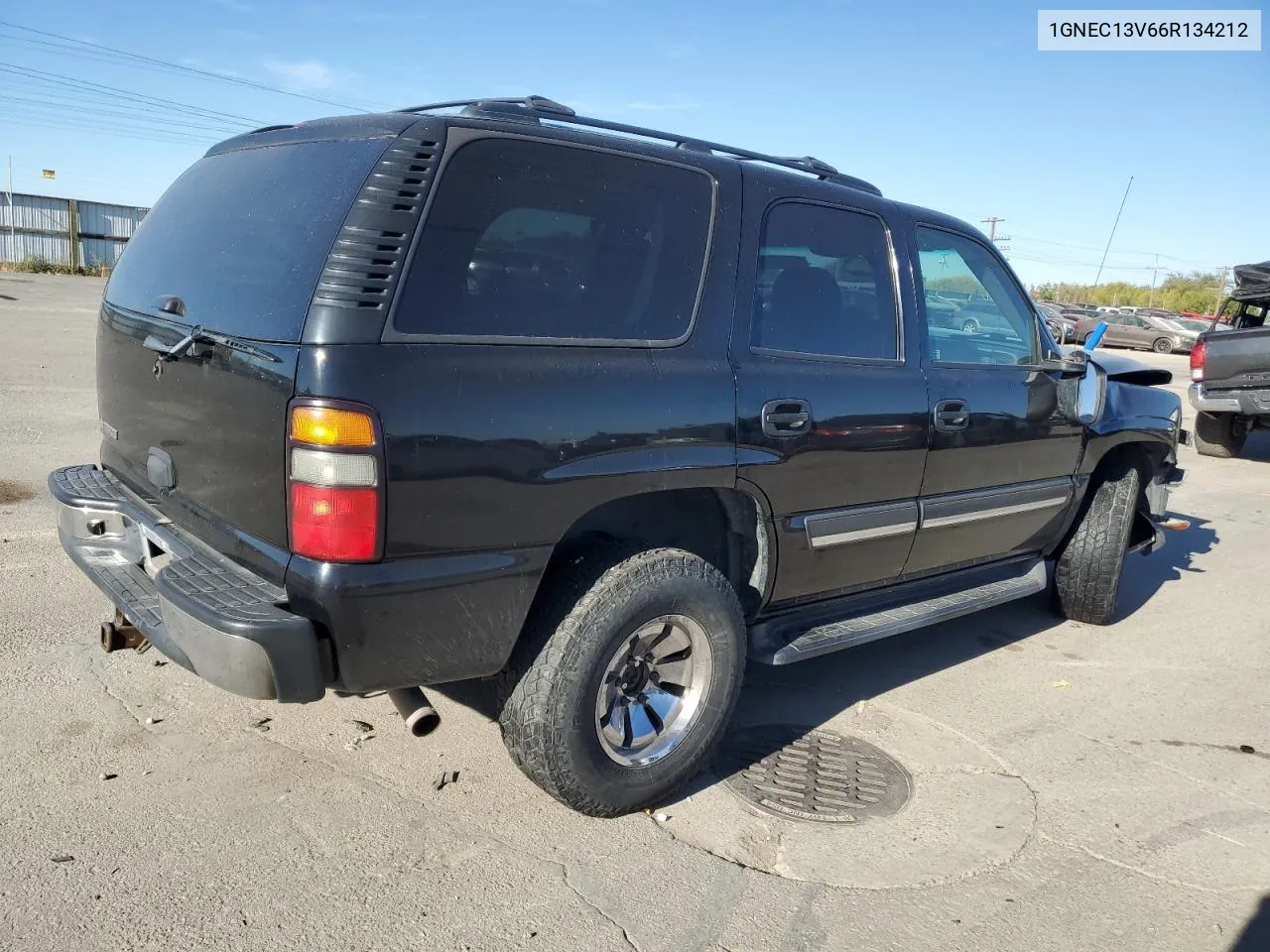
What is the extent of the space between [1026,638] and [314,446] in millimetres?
3984

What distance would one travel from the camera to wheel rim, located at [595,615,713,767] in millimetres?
3070

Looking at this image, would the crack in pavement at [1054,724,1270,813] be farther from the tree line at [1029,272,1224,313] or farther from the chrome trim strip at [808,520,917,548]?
the tree line at [1029,272,1224,313]

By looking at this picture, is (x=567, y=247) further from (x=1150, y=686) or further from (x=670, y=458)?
(x=1150, y=686)

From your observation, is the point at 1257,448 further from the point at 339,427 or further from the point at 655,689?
the point at 339,427

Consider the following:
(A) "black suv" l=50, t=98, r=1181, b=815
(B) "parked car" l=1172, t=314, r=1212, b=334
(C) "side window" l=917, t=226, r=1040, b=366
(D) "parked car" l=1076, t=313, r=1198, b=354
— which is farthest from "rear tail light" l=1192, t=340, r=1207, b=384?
(B) "parked car" l=1172, t=314, r=1212, b=334

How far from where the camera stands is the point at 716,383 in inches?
123

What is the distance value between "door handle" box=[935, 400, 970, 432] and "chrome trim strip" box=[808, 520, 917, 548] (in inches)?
15.5

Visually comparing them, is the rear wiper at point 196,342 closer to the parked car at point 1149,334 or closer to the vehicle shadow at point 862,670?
the vehicle shadow at point 862,670

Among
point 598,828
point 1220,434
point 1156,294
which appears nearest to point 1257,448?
point 1220,434

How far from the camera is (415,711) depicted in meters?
2.80

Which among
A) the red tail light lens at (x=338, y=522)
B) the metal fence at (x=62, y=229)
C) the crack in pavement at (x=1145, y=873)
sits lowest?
the crack in pavement at (x=1145, y=873)

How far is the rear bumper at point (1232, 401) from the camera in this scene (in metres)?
10.1

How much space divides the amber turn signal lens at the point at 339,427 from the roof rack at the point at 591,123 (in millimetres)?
1040

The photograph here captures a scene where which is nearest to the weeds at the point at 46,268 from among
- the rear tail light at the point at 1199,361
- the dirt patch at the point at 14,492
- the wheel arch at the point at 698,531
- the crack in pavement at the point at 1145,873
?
the dirt patch at the point at 14,492
